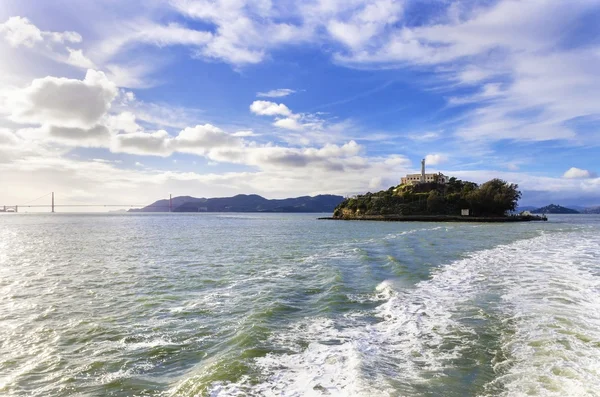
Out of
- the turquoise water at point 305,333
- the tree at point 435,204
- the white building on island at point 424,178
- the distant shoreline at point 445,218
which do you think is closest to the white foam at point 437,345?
the turquoise water at point 305,333

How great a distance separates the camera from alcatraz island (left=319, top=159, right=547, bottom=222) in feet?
359

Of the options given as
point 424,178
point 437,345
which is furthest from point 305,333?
point 424,178

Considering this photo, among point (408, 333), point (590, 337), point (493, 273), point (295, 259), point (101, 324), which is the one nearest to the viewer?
point (590, 337)

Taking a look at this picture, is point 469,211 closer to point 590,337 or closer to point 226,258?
point 226,258

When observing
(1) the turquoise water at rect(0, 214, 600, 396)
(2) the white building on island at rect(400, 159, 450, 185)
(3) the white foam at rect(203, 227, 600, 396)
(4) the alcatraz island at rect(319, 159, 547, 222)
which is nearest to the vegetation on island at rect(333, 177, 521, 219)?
(4) the alcatraz island at rect(319, 159, 547, 222)

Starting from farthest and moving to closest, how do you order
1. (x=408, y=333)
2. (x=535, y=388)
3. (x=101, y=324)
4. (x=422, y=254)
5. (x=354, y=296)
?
1. (x=422, y=254)
2. (x=354, y=296)
3. (x=101, y=324)
4. (x=408, y=333)
5. (x=535, y=388)

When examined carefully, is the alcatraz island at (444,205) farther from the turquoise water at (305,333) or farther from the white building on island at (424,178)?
the turquoise water at (305,333)

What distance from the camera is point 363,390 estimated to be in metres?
6.29

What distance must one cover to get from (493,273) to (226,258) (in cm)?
1645

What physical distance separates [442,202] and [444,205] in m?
1.17

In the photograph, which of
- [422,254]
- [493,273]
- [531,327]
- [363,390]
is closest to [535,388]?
[363,390]

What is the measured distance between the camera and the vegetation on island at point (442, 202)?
111625 mm

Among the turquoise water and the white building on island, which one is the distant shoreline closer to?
the white building on island

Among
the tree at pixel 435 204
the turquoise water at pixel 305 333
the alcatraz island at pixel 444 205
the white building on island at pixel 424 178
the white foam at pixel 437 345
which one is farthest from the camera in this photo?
the white building on island at pixel 424 178
